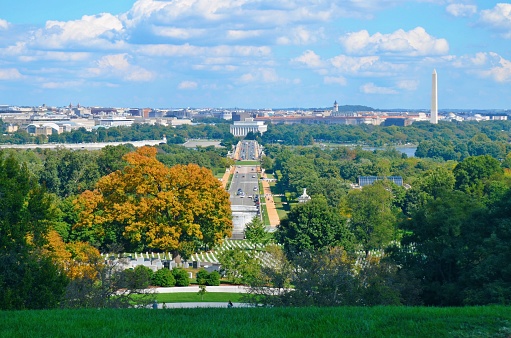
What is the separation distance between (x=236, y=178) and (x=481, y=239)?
59.9 metres

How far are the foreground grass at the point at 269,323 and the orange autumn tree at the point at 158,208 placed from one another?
19.5 meters

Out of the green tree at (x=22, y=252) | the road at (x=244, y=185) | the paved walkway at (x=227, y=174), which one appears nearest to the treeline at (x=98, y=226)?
the green tree at (x=22, y=252)

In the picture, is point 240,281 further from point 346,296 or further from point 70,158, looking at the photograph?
point 70,158

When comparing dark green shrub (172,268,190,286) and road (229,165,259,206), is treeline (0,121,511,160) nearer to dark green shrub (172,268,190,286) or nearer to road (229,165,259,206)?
road (229,165,259,206)

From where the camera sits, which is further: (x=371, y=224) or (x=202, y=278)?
(x=371, y=224)

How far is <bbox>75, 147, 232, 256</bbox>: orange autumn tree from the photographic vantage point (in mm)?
30975

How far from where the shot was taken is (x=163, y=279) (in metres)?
27.2

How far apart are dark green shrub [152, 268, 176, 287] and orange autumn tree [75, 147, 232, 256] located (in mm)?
3204

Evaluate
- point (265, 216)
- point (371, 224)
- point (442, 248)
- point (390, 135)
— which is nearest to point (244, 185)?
point (265, 216)

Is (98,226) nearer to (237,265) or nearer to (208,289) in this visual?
(237,265)

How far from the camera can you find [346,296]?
16562mm

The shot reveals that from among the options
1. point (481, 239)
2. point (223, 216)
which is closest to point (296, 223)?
point (223, 216)

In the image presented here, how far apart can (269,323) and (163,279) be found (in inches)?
684

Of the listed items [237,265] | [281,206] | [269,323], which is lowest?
[281,206]
